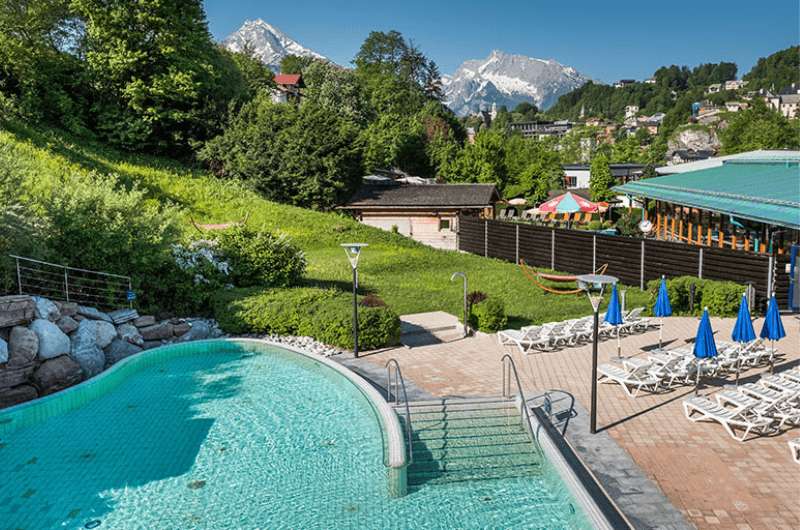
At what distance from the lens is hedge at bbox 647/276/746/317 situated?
56.7 feet

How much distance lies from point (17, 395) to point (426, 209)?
26.4 metres

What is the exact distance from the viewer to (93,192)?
608 inches

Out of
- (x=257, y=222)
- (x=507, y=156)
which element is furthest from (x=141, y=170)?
(x=507, y=156)

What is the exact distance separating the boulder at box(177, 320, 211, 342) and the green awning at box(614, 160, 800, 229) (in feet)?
49.6

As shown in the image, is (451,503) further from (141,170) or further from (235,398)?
(141,170)

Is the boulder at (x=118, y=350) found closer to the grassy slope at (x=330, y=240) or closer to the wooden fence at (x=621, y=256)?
the grassy slope at (x=330, y=240)

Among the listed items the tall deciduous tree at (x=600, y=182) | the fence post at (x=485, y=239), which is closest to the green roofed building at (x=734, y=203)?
the fence post at (x=485, y=239)

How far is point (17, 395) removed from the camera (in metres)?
11.4

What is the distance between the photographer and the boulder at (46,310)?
12.2 meters

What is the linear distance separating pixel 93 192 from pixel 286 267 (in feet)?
17.7

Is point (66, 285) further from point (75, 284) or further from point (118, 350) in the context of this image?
point (118, 350)

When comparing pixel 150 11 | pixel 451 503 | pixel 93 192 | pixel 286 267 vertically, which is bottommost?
pixel 451 503

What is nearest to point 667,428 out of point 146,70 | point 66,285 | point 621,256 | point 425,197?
point 66,285

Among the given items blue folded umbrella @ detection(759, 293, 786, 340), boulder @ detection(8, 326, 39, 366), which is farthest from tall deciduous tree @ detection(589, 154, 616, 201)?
boulder @ detection(8, 326, 39, 366)
